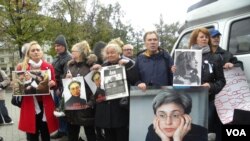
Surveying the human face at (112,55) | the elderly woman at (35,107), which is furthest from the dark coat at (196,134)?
the elderly woman at (35,107)

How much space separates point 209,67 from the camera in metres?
4.33

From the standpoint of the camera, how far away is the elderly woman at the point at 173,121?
13.0ft

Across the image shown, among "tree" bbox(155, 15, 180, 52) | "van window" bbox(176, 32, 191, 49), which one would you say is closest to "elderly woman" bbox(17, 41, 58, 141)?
"van window" bbox(176, 32, 191, 49)

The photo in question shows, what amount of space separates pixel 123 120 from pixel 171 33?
41694mm

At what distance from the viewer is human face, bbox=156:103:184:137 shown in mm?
3971

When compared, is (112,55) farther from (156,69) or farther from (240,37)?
(240,37)

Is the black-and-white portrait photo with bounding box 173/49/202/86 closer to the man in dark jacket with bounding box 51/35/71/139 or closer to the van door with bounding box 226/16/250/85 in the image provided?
the van door with bounding box 226/16/250/85

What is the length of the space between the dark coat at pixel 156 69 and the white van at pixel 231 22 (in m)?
1.25

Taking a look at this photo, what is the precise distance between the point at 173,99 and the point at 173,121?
9.9 inches

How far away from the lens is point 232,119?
4715 mm

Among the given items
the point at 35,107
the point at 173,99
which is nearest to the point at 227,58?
the point at 173,99

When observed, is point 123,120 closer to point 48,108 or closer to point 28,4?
point 48,108

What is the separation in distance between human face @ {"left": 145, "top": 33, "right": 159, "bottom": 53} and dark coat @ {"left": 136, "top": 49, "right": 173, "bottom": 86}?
77 millimetres

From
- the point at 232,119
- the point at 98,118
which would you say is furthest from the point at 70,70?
the point at 232,119
